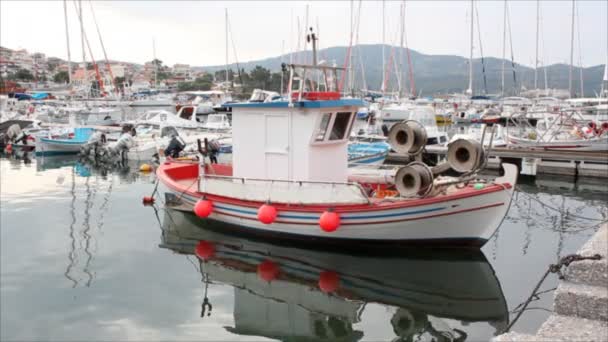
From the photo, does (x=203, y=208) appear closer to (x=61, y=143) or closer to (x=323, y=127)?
(x=323, y=127)

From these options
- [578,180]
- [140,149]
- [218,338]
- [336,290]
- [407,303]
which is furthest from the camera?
[140,149]

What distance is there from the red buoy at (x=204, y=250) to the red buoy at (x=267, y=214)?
1.32 metres

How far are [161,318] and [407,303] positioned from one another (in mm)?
3500

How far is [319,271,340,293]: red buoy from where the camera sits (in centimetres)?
824

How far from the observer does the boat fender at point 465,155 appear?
28.0ft

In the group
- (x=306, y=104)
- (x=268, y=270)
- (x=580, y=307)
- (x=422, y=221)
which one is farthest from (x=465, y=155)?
(x=580, y=307)

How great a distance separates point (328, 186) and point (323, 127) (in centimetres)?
120

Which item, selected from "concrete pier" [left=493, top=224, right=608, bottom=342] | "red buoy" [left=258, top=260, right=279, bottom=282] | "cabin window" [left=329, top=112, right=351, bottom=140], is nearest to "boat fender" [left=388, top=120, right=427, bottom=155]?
"cabin window" [left=329, top=112, right=351, bottom=140]

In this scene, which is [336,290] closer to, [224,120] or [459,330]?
[459,330]

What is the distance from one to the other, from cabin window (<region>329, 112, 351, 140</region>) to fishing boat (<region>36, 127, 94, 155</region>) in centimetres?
1885

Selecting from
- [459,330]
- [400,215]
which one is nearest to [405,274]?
[400,215]

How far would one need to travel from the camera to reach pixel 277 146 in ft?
32.7

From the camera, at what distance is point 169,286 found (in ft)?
27.4

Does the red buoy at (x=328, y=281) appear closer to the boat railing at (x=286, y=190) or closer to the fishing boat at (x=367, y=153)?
the boat railing at (x=286, y=190)
